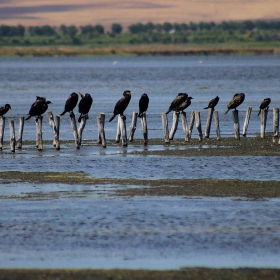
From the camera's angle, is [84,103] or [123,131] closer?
[123,131]

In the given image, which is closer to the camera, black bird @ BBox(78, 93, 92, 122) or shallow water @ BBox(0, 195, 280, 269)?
shallow water @ BBox(0, 195, 280, 269)

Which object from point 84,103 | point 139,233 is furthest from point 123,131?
point 139,233

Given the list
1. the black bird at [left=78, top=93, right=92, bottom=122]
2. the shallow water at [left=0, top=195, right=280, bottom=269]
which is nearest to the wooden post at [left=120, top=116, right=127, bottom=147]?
the black bird at [left=78, top=93, right=92, bottom=122]

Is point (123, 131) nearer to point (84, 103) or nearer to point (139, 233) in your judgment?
point (84, 103)

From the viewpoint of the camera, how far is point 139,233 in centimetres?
1030

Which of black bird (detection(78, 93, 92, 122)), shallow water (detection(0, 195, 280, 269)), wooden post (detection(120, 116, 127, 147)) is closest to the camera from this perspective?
shallow water (detection(0, 195, 280, 269))

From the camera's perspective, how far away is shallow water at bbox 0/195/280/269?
356 inches

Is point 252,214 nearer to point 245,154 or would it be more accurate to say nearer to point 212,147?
point 245,154

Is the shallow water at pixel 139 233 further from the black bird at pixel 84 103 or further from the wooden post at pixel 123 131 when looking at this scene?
the black bird at pixel 84 103

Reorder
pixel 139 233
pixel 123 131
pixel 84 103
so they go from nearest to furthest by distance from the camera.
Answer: pixel 139 233 < pixel 123 131 < pixel 84 103

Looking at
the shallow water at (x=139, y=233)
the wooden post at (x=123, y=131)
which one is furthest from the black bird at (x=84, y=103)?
the shallow water at (x=139, y=233)

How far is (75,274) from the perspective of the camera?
841 centimetres

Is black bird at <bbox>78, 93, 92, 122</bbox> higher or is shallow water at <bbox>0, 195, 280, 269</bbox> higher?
black bird at <bbox>78, 93, 92, 122</bbox>

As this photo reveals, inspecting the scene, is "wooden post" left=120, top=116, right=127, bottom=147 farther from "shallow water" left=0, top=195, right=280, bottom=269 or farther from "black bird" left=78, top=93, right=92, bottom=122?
"shallow water" left=0, top=195, right=280, bottom=269
